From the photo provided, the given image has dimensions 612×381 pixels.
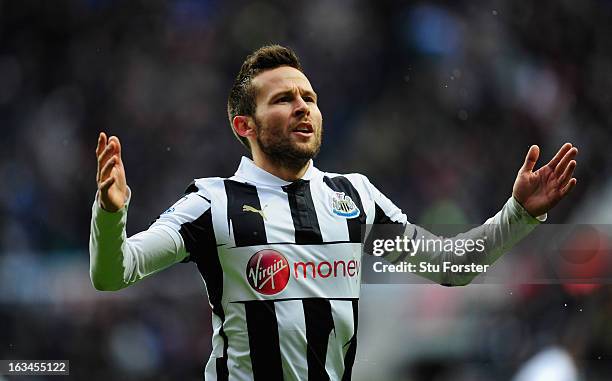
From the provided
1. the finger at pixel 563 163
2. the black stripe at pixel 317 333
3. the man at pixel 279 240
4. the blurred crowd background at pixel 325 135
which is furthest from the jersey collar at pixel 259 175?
the blurred crowd background at pixel 325 135

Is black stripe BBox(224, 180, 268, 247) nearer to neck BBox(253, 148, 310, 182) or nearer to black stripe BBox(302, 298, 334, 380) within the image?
neck BBox(253, 148, 310, 182)

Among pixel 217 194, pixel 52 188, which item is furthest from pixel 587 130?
pixel 217 194

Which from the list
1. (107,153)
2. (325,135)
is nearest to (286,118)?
(107,153)

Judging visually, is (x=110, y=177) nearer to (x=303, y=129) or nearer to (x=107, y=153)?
(x=107, y=153)

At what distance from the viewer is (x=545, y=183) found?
2775 millimetres

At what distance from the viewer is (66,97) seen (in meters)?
7.45

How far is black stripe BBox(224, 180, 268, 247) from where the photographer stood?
105 inches

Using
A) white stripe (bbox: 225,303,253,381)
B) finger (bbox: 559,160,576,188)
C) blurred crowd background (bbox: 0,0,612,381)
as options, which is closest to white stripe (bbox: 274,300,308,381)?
white stripe (bbox: 225,303,253,381)

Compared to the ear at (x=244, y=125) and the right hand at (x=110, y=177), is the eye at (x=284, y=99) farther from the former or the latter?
the right hand at (x=110, y=177)

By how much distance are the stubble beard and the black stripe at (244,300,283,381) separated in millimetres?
503

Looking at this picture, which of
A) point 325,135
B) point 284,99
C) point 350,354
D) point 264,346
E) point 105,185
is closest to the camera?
point 105,185

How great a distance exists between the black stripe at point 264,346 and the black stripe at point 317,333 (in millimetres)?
93

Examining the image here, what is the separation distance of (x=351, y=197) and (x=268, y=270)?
16.9 inches

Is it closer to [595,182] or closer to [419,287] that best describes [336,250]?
[419,287]
